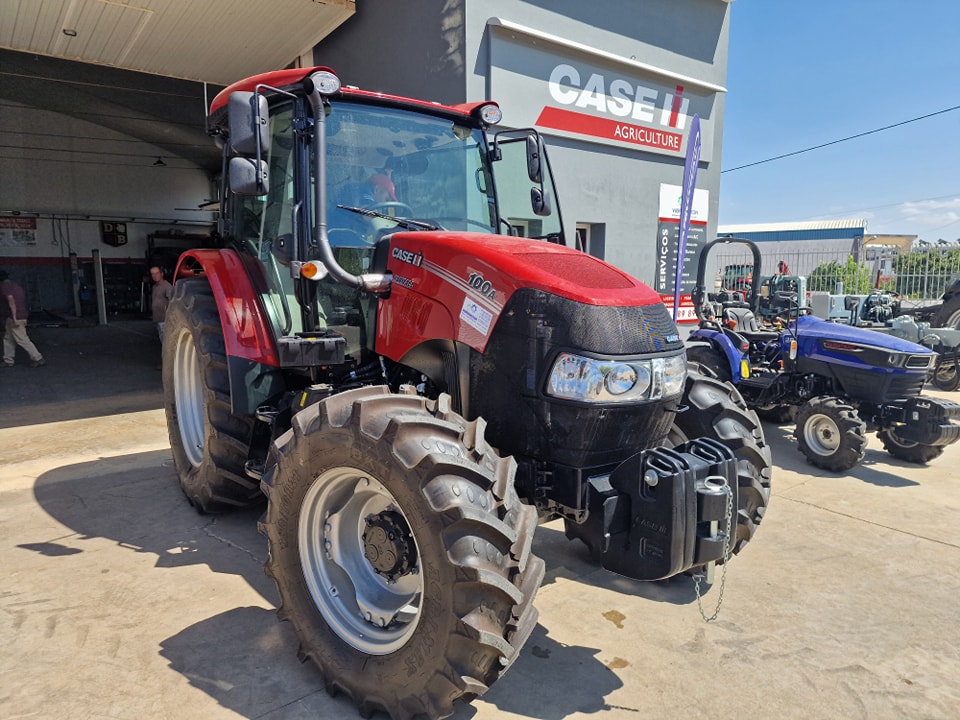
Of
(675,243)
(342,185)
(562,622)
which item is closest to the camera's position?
(562,622)

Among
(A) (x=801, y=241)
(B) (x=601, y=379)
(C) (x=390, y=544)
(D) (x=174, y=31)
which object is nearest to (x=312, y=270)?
(C) (x=390, y=544)

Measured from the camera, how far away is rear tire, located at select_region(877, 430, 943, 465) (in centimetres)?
566

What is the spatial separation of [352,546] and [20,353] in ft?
38.2

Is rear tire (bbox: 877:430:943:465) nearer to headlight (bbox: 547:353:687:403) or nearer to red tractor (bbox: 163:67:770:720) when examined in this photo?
red tractor (bbox: 163:67:770:720)

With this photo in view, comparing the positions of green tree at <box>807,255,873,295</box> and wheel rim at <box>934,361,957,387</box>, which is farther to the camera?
green tree at <box>807,255,873,295</box>

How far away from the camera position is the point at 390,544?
238cm

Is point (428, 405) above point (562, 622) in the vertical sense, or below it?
above

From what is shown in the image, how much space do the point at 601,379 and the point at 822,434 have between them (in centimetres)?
418

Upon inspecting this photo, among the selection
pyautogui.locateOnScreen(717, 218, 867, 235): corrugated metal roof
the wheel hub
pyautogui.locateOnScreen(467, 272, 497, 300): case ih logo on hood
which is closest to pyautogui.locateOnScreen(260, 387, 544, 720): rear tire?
the wheel hub

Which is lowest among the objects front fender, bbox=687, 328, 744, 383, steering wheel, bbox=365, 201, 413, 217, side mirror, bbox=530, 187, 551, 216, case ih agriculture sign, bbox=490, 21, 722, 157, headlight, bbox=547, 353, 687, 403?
front fender, bbox=687, 328, 744, 383

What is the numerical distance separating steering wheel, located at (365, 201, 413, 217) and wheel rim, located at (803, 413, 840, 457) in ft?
13.9

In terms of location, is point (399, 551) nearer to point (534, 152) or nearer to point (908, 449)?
point (534, 152)

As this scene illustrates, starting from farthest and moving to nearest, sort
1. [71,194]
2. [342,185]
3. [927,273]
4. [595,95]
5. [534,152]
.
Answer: [71,194], [927,273], [595,95], [534,152], [342,185]

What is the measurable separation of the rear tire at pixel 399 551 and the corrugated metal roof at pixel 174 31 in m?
6.79
